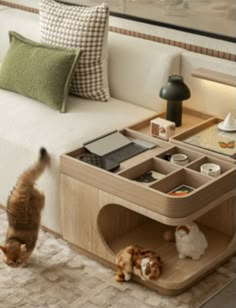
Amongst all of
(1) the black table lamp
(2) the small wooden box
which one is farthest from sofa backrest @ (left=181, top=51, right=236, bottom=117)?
(2) the small wooden box

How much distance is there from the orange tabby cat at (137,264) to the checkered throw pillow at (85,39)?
0.93 m

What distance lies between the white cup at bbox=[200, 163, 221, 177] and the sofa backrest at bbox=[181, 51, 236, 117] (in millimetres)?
454

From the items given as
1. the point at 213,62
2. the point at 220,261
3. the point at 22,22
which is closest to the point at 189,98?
the point at 213,62

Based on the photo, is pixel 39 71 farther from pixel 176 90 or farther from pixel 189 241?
pixel 189 241

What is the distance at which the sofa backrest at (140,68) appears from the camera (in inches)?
135

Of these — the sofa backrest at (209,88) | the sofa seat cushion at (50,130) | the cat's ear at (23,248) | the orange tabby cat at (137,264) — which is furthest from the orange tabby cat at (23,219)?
the sofa backrest at (209,88)

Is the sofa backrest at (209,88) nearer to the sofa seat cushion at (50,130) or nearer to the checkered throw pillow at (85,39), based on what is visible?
the sofa seat cushion at (50,130)

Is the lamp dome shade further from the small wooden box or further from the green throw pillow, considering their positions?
the green throw pillow

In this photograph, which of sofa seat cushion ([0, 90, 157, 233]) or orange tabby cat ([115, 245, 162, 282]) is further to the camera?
sofa seat cushion ([0, 90, 157, 233])

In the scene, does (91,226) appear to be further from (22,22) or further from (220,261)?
(22,22)

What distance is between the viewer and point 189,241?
9.65ft

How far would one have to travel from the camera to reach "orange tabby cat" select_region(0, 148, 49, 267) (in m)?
2.97

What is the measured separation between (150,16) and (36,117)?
2.60 feet

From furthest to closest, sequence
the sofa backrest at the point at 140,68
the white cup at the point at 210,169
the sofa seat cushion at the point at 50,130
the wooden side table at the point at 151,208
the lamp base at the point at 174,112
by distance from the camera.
Result: the sofa backrest at the point at 140,68 → the lamp base at the point at 174,112 → the sofa seat cushion at the point at 50,130 → the white cup at the point at 210,169 → the wooden side table at the point at 151,208
